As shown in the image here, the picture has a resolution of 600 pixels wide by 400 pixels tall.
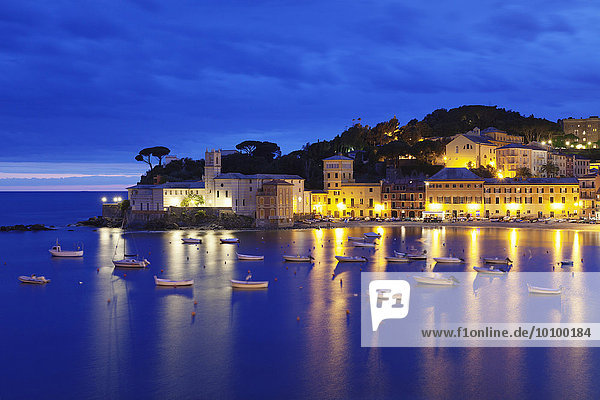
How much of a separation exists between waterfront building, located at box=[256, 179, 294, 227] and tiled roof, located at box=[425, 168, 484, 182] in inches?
917

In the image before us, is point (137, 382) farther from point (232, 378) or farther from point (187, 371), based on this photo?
Result: point (232, 378)

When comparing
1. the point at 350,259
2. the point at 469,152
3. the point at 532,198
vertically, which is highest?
the point at 469,152

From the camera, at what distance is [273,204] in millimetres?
78375

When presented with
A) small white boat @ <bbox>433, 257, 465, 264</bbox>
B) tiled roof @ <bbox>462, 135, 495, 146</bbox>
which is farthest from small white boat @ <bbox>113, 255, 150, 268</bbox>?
tiled roof @ <bbox>462, 135, 495, 146</bbox>

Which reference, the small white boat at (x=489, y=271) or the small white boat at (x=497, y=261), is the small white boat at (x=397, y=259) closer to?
the small white boat at (x=497, y=261)

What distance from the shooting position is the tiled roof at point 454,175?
83.9 metres

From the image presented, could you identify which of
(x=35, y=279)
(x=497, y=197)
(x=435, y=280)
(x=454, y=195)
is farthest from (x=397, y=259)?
(x=497, y=197)

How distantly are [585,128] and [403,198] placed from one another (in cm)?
7376

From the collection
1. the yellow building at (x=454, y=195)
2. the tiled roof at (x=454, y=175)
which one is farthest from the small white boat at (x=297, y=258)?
the tiled roof at (x=454, y=175)

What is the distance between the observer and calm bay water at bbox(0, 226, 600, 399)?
20.4 m

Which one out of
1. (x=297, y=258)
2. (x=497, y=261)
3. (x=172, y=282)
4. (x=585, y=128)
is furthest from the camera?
(x=585, y=128)

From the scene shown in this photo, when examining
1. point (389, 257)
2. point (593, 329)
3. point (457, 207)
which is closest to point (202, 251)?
point (389, 257)

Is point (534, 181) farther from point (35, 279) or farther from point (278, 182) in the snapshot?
point (35, 279)

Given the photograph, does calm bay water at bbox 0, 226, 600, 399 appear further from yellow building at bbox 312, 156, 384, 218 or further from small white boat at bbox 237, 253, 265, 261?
yellow building at bbox 312, 156, 384, 218
